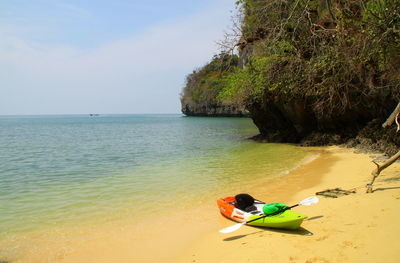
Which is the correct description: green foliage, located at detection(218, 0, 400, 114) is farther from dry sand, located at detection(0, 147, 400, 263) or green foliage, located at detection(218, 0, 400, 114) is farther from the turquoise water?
dry sand, located at detection(0, 147, 400, 263)

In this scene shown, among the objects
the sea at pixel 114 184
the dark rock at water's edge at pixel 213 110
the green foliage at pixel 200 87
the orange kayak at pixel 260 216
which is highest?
the green foliage at pixel 200 87

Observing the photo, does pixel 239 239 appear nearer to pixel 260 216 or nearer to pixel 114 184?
pixel 260 216

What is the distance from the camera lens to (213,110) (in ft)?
288

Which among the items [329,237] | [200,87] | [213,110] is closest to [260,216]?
[329,237]

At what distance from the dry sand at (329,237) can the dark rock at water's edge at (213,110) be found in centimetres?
7120

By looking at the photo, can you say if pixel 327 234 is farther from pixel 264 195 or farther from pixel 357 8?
pixel 357 8

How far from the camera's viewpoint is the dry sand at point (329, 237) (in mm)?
4906

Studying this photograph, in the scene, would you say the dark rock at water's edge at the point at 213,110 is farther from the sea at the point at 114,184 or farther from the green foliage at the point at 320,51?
the sea at the point at 114,184

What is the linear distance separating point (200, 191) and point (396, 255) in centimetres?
636

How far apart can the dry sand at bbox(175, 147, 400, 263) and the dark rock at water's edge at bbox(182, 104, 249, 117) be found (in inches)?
2803

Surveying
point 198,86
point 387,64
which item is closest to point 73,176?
point 387,64

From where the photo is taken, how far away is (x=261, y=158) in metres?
16.3

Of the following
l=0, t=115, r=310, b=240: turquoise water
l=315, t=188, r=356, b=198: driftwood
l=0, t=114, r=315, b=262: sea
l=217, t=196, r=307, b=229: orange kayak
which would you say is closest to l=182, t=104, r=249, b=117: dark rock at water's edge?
l=0, t=115, r=310, b=240: turquoise water

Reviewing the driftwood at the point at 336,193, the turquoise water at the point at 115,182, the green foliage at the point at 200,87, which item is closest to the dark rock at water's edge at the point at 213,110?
the green foliage at the point at 200,87
